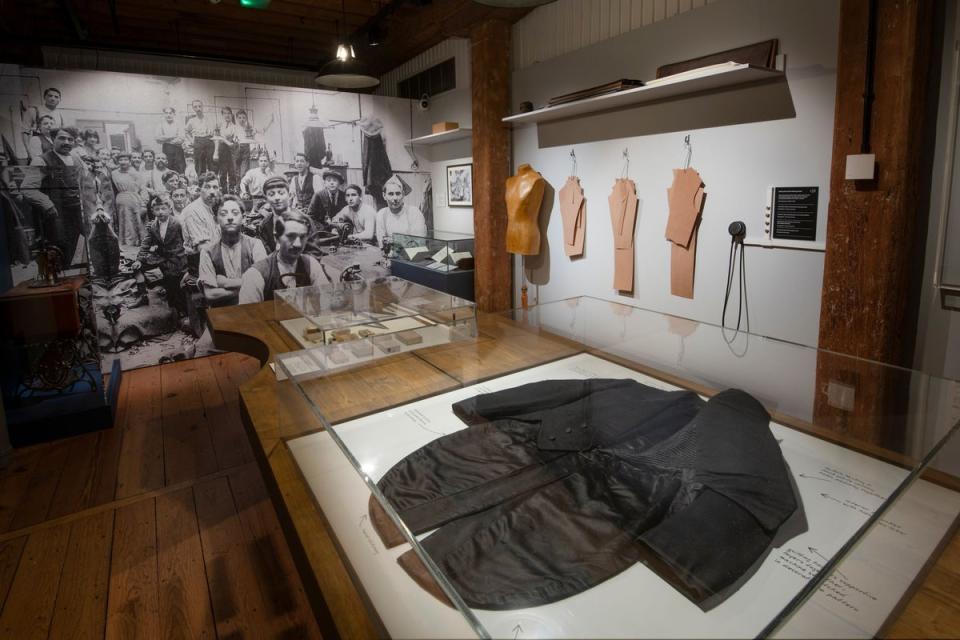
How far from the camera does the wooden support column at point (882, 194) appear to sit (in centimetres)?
232

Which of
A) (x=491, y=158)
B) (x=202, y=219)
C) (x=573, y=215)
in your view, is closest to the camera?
(x=573, y=215)

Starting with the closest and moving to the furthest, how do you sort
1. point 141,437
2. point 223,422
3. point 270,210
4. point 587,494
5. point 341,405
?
1. point 587,494
2. point 341,405
3. point 141,437
4. point 223,422
5. point 270,210

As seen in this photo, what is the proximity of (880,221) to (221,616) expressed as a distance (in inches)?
124

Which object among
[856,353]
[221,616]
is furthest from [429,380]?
[856,353]

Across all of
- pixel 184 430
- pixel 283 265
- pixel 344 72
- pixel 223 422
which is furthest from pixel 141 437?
pixel 344 72

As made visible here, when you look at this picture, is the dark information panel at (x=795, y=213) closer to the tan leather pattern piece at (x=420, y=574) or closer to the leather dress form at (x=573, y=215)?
the leather dress form at (x=573, y=215)

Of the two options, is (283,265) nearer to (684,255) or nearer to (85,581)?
(85,581)

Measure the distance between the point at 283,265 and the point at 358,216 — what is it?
968 millimetres

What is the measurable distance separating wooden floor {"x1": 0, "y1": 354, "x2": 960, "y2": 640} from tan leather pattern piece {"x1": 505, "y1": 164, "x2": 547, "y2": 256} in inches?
104

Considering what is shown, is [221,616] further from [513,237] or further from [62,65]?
[62,65]

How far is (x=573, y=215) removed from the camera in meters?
4.53

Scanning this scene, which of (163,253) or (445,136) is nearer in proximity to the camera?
(163,253)

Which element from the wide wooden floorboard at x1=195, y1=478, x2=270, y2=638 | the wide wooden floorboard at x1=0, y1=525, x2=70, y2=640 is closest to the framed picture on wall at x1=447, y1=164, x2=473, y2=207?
the wide wooden floorboard at x1=195, y1=478, x2=270, y2=638

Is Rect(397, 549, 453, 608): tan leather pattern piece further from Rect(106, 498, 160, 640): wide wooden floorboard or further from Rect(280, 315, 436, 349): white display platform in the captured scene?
Rect(106, 498, 160, 640): wide wooden floorboard
